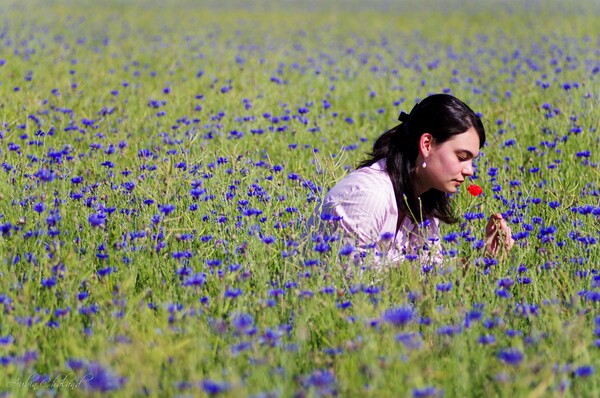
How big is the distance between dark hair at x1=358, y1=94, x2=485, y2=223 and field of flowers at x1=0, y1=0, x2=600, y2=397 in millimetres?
223

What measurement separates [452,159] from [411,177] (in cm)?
23

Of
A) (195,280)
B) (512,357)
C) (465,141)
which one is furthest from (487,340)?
(465,141)

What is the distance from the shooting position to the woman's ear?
12.0 ft

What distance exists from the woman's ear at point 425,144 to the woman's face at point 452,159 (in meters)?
0.01

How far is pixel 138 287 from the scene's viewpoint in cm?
322

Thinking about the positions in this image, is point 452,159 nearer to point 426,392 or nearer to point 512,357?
point 512,357

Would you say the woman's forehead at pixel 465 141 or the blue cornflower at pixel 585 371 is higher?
the woman's forehead at pixel 465 141

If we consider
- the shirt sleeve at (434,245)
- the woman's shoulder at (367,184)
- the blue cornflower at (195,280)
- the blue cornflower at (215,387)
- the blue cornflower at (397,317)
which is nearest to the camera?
the blue cornflower at (215,387)

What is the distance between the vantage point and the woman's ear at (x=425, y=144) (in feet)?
12.0

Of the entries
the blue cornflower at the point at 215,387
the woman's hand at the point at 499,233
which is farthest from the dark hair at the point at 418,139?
the blue cornflower at the point at 215,387

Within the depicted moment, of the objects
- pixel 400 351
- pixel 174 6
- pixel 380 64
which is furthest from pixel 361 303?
pixel 174 6

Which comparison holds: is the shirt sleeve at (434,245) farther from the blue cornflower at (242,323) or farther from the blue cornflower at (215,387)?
the blue cornflower at (215,387)

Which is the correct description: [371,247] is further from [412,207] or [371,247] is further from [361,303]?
[412,207]

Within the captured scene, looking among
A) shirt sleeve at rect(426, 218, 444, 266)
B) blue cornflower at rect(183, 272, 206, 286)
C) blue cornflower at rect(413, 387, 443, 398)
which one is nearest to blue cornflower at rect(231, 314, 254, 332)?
blue cornflower at rect(183, 272, 206, 286)
